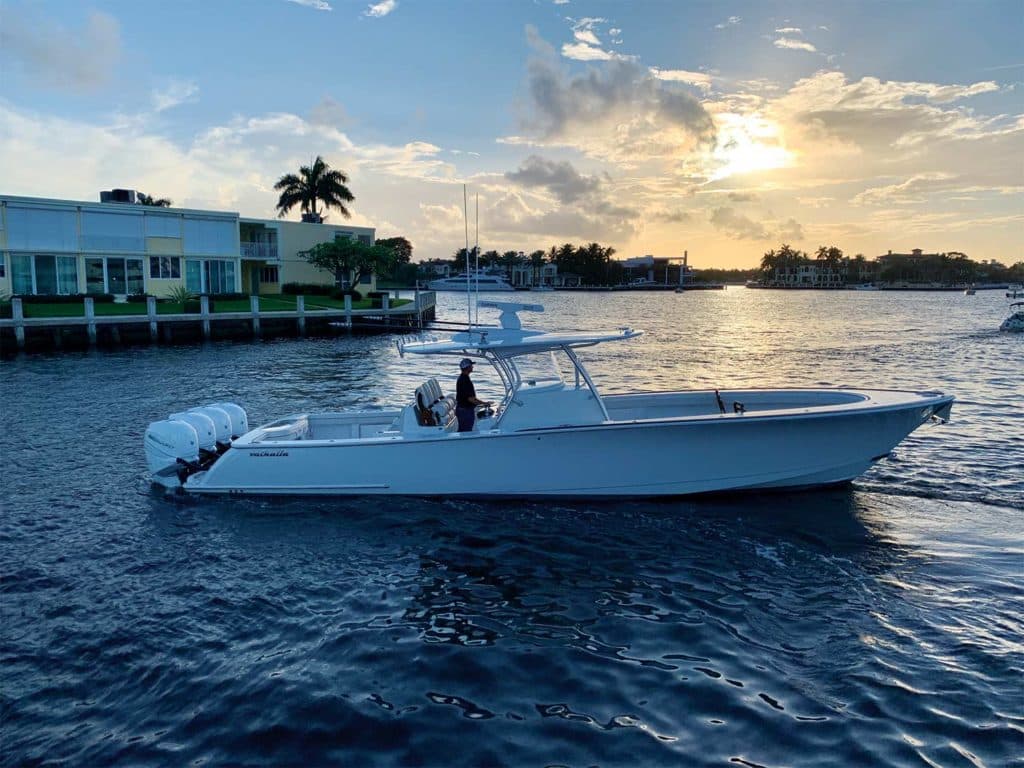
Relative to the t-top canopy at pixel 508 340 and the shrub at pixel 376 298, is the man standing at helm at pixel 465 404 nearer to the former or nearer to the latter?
the t-top canopy at pixel 508 340

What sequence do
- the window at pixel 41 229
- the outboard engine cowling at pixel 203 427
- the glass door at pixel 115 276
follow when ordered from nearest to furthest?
1. the outboard engine cowling at pixel 203 427
2. the window at pixel 41 229
3. the glass door at pixel 115 276

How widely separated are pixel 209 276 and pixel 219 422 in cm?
4355

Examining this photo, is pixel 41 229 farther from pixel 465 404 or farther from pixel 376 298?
pixel 465 404

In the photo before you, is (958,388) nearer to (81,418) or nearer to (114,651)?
(114,651)

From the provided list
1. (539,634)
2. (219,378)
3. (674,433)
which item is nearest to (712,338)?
(219,378)

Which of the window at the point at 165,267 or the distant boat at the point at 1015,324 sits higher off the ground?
the window at the point at 165,267

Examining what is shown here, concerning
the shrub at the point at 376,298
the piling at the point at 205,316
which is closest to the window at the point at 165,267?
the piling at the point at 205,316

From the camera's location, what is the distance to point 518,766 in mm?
5707

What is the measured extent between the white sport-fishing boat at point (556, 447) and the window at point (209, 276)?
43.5 metres

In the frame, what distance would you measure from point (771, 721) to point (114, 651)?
6.47m

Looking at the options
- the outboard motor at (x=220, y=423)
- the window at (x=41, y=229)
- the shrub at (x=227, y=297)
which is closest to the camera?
the outboard motor at (x=220, y=423)

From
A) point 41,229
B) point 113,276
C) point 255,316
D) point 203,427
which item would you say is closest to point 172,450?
point 203,427

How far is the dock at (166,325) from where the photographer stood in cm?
3372

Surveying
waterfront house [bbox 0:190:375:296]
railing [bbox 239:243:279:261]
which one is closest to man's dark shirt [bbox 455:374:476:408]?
waterfront house [bbox 0:190:375:296]
